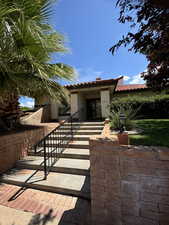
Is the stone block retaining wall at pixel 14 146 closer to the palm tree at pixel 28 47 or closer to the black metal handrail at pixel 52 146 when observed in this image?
the black metal handrail at pixel 52 146

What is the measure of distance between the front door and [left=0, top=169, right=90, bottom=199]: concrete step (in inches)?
307

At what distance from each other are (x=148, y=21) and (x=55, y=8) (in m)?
2.59

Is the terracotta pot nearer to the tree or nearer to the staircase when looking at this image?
the staircase

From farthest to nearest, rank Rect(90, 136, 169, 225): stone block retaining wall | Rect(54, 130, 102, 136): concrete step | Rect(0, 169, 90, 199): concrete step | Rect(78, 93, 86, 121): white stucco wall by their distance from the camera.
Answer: Rect(78, 93, 86, 121): white stucco wall < Rect(54, 130, 102, 136): concrete step < Rect(0, 169, 90, 199): concrete step < Rect(90, 136, 169, 225): stone block retaining wall

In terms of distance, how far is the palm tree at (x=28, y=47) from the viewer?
2818 mm

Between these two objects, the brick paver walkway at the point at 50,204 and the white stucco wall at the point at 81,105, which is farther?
the white stucco wall at the point at 81,105

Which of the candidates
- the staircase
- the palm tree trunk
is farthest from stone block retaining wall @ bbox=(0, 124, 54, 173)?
the palm tree trunk

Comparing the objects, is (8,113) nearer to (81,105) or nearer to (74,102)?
(74,102)

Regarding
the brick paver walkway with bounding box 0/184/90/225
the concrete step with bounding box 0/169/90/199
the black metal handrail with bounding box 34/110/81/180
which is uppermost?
→ the black metal handrail with bounding box 34/110/81/180

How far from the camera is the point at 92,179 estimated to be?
7.74ft

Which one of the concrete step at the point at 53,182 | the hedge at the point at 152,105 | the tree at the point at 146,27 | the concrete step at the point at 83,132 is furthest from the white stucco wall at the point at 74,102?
the tree at the point at 146,27

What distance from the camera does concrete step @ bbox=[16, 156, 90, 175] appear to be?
378cm

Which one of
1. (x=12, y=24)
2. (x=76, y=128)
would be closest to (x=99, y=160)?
(x=12, y=24)

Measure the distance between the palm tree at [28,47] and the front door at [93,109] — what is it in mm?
7180
